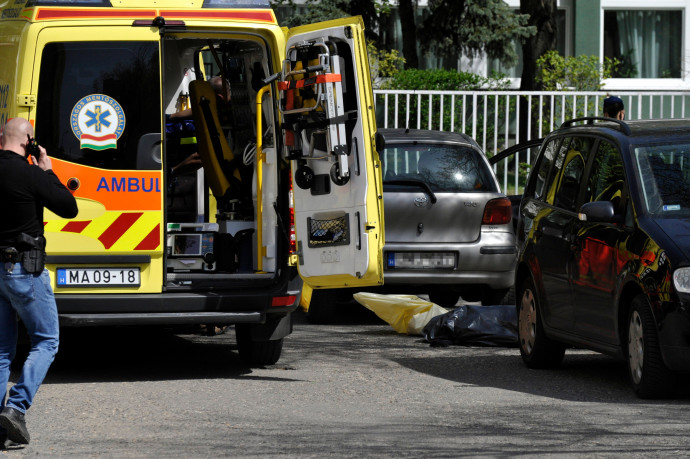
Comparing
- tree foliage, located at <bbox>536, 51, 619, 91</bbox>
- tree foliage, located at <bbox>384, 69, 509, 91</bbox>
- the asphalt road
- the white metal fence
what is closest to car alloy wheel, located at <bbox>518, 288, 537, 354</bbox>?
the asphalt road

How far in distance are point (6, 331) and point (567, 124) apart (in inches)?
190

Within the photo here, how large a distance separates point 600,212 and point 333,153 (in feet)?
5.82

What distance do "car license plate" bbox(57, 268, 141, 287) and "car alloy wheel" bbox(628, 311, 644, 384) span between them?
125 inches

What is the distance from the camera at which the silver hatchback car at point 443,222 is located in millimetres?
11867

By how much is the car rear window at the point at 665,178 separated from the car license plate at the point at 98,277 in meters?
3.33

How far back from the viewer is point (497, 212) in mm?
12047

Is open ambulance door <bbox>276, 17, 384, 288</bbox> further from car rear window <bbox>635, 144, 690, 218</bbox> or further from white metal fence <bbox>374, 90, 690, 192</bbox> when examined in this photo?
white metal fence <bbox>374, 90, 690, 192</bbox>

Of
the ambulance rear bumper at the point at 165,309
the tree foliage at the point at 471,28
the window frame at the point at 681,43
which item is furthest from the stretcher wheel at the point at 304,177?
the window frame at the point at 681,43

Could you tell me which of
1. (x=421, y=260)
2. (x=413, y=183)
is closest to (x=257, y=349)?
(x=421, y=260)

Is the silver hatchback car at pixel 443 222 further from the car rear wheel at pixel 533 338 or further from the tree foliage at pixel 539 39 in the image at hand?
the tree foliage at pixel 539 39

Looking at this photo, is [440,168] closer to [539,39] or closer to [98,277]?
[98,277]

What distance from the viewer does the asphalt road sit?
21.7ft

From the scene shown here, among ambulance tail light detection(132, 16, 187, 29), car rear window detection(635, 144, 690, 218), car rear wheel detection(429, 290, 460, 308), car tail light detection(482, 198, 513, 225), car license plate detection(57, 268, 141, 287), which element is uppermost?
ambulance tail light detection(132, 16, 187, 29)

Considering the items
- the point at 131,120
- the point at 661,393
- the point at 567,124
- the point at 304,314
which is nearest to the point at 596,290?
the point at 661,393
